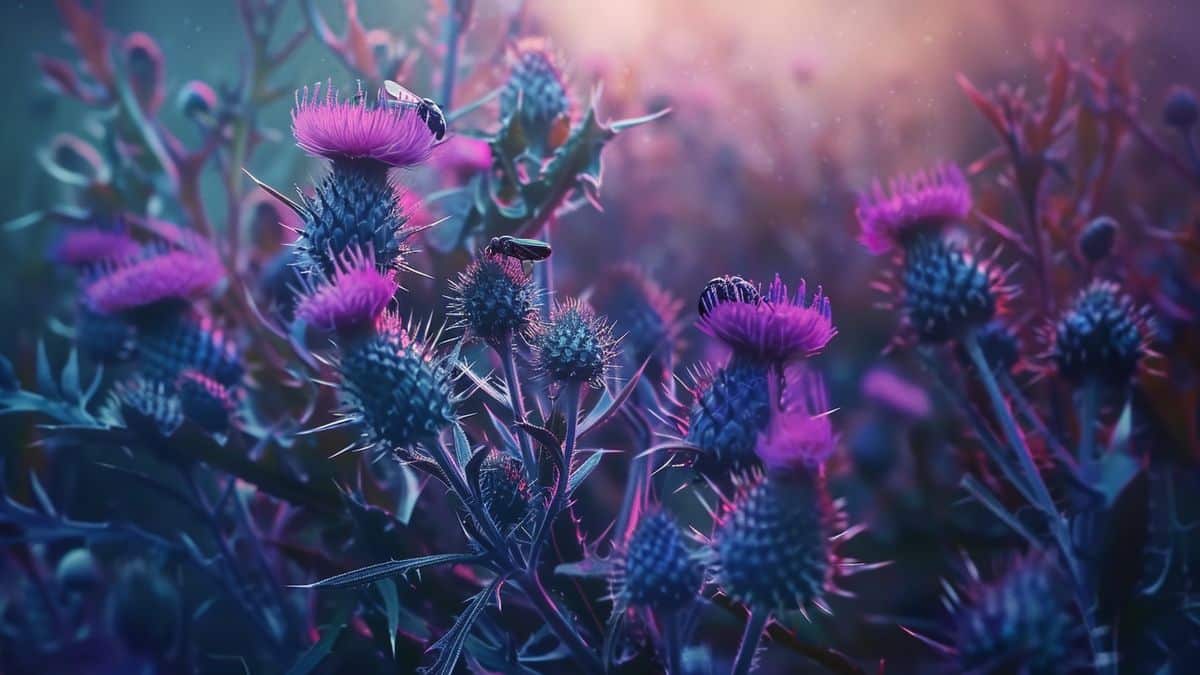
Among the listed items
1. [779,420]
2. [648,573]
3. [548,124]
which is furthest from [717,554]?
[548,124]

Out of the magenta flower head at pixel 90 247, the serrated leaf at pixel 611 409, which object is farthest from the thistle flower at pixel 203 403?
the magenta flower head at pixel 90 247

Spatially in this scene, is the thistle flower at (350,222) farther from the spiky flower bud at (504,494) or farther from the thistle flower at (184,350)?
the thistle flower at (184,350)

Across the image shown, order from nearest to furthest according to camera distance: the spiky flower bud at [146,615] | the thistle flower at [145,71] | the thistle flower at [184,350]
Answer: the thistle flower at [184,350], the spiky flower bud at [146,615], the thistle flower at [145,71]

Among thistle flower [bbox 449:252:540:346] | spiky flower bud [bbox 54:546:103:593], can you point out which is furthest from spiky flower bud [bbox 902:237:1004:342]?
spiky flower bud [bbox 54:546:103:593]

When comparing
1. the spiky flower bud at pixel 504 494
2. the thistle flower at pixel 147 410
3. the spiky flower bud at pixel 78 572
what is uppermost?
the thistle flower at pixel 147 410

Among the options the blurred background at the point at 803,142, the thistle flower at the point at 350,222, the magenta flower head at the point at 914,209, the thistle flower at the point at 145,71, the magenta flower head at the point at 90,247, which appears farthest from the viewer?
the thistle flower at the point at 145,71

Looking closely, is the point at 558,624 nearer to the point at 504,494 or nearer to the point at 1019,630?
the point at 504,494

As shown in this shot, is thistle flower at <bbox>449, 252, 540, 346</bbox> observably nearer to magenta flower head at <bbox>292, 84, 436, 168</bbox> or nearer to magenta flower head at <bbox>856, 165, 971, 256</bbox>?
magenta flower head at <bbox>292, 84, 436, 168</bbox>
